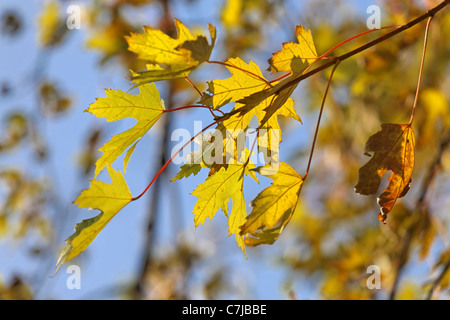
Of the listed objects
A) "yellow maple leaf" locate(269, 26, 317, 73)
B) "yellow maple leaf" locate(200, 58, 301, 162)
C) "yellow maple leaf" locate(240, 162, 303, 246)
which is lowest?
"yellow maple leaf" locate(240, 162, 303, 246)

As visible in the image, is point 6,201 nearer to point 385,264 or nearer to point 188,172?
point 385,264

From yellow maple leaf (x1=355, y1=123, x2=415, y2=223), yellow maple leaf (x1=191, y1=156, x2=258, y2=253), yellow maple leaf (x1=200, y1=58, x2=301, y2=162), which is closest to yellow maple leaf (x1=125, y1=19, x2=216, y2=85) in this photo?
yellow maple leaf (x1=200, y1=58, x2=301, y2=162)

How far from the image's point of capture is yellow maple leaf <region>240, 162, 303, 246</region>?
2.24 ft

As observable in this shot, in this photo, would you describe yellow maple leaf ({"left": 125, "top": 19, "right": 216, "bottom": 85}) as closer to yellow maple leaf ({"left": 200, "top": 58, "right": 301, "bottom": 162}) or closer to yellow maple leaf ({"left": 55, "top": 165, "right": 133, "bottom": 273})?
yellow maple leaf ({"left": 200, "top": 58, "right": 301, "bottom": 162})

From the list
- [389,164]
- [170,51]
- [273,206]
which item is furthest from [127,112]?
[389,164]

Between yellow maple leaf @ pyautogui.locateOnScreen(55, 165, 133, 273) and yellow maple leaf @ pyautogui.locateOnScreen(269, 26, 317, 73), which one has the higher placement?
yellow maple leaf @ pyautogui.locateOnScreen(269, 26, 317, 73)

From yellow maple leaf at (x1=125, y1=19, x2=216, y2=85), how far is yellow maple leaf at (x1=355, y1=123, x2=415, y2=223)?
278 mm

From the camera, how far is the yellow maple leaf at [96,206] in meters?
0.65

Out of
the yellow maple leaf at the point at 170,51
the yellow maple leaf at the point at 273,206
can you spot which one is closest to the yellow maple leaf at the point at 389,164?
the yellow maple leaf at the point at 273,206

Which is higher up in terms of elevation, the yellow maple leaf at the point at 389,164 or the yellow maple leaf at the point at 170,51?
the yellow maple leaf at the point at 170,51

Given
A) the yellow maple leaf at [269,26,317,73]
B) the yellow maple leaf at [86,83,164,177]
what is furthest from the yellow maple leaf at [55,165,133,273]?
the yellow maple leaf at [269,26,317,73]

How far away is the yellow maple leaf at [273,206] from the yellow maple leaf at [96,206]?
19 centimetres

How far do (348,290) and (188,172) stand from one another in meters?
0.91

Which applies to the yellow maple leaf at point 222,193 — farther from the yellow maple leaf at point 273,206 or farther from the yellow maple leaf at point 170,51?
the yellow maple leaf at point 170,51
